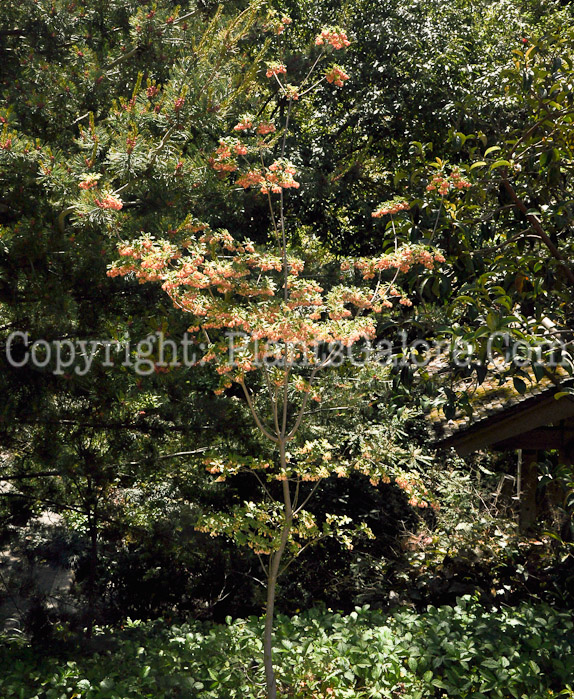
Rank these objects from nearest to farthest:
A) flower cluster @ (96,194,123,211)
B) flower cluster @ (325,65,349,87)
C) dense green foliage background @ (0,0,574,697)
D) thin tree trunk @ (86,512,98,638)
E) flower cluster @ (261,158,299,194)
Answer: flower cluster @ (96,194,123,211), dense green foliage background @ (0,0,574,697), flower cluster @ (261,158,299,194), flower cluster @ (325,65,349,87), thin tree trunk @ (86,512,98,638)

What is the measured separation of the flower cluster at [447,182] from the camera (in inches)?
145

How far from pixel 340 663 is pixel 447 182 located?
2.74 metres

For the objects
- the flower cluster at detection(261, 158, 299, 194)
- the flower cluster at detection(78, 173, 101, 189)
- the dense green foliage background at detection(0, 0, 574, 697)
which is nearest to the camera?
the flower cluster at detection(78, 173, 101, 189)

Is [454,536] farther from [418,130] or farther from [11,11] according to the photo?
[11,11]

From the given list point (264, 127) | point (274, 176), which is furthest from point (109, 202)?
point (264, 127)

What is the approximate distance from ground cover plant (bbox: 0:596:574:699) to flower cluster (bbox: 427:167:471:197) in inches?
103

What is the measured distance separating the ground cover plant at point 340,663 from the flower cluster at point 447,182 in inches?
103

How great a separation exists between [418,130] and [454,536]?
495cm

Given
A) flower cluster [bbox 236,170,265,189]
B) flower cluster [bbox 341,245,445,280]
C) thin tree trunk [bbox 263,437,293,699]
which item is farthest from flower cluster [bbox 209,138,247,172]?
thin tree trunk [bbox 263,437,293,699]

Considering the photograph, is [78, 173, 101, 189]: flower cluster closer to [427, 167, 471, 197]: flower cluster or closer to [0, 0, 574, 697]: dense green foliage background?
[0, 0, 574, 697]: dense green foliage background

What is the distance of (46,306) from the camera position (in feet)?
13.2

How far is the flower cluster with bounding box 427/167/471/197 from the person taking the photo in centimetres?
369

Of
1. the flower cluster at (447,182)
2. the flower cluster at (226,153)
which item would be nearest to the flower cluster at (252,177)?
the flower cluster at (226,153)

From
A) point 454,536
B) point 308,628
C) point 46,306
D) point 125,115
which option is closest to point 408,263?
point 125,115
